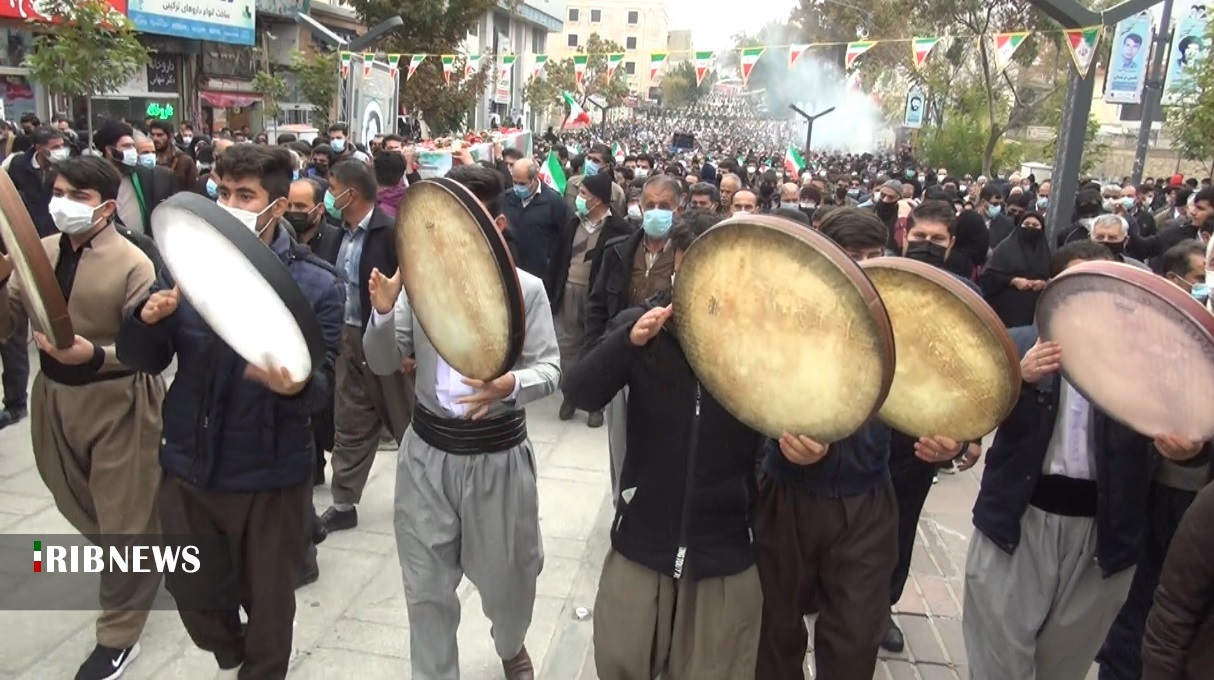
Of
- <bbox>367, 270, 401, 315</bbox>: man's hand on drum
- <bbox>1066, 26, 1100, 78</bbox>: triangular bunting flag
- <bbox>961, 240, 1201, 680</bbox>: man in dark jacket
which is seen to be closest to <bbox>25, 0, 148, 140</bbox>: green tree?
<bbox>367, 270, 401, 315</bbox>: man's hand on drum

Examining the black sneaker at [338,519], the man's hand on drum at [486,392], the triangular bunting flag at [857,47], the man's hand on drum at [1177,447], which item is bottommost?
the black sneaker at [338,519]

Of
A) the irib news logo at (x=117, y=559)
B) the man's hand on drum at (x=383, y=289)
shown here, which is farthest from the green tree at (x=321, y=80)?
the man's hand on drum at (x=383, y=289)

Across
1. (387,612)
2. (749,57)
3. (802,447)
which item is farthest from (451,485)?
(749,57)

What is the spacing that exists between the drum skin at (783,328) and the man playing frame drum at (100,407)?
2306mm

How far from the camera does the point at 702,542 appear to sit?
2715 mm

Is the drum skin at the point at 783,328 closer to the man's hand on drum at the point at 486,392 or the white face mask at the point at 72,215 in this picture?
the man's hand on drum at the point at 486,392

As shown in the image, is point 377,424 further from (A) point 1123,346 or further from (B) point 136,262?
(A) point 1123,346

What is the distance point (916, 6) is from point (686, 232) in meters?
25.5

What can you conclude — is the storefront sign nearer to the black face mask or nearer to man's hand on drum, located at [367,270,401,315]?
man's hand on drum, located at [367,270,401,315]

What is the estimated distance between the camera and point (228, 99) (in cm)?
2508

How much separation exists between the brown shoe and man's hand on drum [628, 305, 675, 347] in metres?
1.65

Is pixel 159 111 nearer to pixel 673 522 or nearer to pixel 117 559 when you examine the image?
pixel 117 559

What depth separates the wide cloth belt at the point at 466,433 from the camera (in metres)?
3.23

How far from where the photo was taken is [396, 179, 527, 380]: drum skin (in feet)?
8.16
